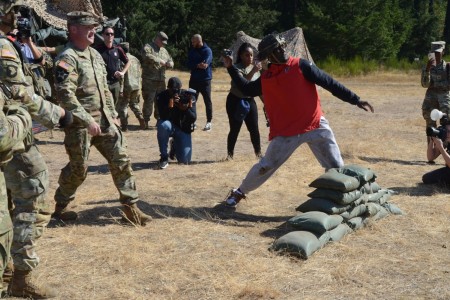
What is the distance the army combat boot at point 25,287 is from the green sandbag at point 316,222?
2.22m

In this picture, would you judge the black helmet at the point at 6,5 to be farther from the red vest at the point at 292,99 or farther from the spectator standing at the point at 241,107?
the spectator standing at the point at 241,107

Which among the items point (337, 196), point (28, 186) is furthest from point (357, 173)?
point (28, 186)

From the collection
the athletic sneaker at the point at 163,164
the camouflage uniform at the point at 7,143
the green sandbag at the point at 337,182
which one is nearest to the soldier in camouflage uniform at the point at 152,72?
the athletic sneaker at the point at 163,164

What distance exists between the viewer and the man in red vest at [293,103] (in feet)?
20.5

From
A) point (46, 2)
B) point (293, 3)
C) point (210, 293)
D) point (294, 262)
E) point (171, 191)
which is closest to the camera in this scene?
point (210, 293)

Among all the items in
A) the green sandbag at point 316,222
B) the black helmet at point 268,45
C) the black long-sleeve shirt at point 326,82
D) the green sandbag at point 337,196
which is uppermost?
the black helmet at point 268,45

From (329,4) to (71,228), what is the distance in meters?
36.6

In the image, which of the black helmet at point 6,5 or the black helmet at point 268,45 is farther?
the black helmet at point 268,45

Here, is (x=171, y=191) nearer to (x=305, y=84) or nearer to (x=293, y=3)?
(x=305, y=84)

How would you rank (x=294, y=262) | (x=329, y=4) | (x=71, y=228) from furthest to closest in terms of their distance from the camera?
(x=329, y=4) → (x=71, y=228) → (x=294, y=262)

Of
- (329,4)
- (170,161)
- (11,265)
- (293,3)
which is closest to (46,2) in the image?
(170,161)

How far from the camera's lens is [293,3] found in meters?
45.5

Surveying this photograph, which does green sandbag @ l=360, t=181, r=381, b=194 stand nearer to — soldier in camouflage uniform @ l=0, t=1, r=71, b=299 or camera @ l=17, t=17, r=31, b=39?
soldier in camouflage uniform @ l=0, t=1, r=71, b=299

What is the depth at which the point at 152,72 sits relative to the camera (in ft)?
42.6
